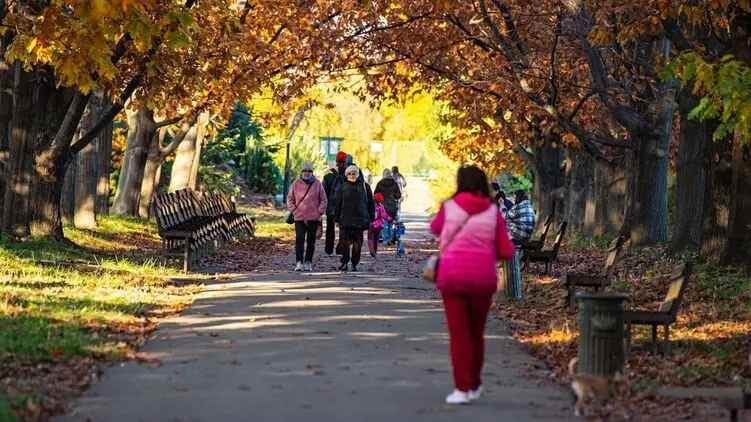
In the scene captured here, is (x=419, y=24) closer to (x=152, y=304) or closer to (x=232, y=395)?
(x=152, y=304)

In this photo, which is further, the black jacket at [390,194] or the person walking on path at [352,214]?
the black jacket at [390,194]

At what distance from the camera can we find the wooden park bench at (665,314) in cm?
1352

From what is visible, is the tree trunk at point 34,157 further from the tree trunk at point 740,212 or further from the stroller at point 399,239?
the tree trunk at point 740,212

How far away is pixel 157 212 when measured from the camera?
24.1 meters

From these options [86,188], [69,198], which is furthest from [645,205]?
[86,188]

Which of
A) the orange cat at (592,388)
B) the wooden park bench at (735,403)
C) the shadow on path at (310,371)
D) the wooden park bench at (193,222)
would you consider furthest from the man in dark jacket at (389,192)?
the wooden park bench at (735,403)

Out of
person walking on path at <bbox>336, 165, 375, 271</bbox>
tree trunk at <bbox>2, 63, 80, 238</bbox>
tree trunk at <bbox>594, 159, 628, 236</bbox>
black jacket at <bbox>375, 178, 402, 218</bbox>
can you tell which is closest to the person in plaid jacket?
person walking on path at <bbox>336, 165, 375, 271</bbox>

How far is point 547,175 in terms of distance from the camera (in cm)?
4272

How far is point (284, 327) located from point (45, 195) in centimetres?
1158

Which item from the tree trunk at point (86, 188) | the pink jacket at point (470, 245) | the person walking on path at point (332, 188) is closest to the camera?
the pink jacket at point (470, 245)

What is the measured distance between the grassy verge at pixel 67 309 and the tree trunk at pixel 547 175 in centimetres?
1777

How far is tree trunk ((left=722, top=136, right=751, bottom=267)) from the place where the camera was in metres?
20.2

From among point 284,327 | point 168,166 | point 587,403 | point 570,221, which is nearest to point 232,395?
point 587,403

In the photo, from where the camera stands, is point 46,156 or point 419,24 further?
point 419,24
